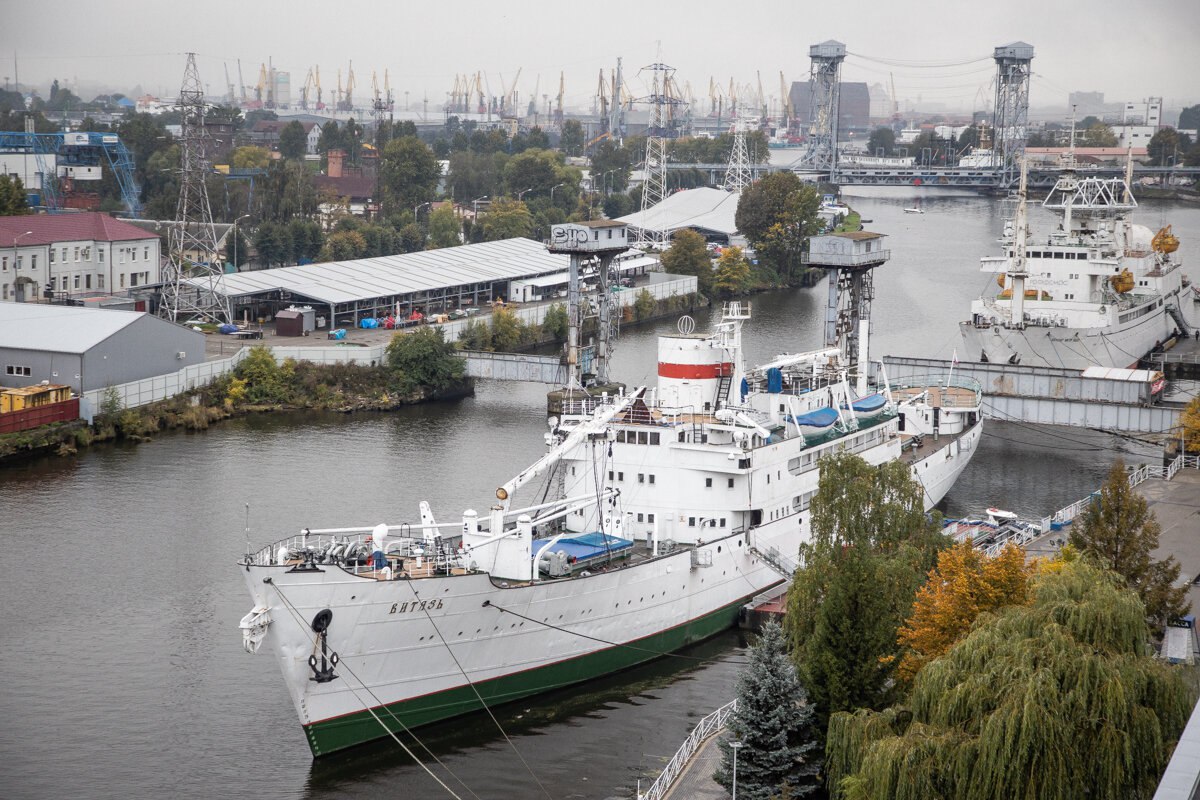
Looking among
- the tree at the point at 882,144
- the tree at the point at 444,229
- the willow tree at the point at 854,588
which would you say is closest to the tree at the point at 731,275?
the tree at the point at 444,229

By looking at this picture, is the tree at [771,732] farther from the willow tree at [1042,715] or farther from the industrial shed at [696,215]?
the industrial shed at [696,215]

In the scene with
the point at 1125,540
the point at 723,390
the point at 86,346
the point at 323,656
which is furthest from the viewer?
the point at 86,346

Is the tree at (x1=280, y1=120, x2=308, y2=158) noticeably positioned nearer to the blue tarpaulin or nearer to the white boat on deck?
the white boat on deck

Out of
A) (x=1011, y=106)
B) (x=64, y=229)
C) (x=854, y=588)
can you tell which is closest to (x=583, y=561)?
(x=854, y=588)

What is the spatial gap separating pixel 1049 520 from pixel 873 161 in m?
137

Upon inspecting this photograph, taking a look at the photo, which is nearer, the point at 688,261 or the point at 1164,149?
the point at 688,261

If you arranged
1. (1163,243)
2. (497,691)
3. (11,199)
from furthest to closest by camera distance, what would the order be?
(1163,243)
(11,199)
(497,691)

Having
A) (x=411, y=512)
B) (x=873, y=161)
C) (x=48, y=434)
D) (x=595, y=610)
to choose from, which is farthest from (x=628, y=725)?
(x=873, y=161)

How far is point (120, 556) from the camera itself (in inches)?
1303

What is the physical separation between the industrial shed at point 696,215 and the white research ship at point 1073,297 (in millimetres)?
29919

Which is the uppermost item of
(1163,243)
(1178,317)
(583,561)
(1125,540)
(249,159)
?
(249,159)

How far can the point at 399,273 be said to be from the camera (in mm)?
67438

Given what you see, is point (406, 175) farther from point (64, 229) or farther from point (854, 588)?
point (854, 588)

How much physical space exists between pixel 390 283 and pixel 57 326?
62.4ft
